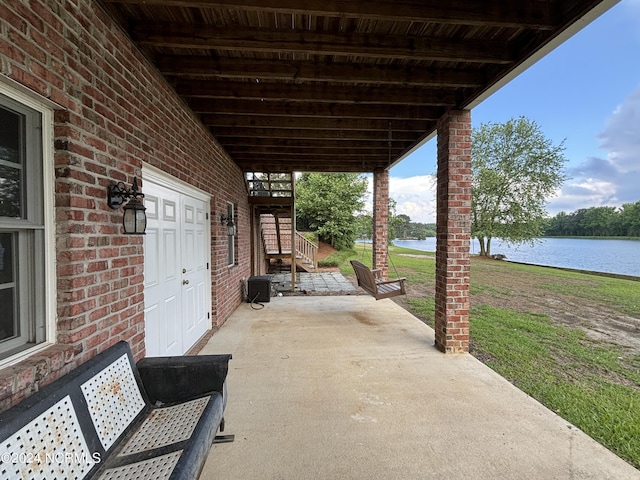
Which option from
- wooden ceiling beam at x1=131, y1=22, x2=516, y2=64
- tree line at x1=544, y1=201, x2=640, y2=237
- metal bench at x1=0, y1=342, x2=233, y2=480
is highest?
wooden ceiling beam at x1=131, y1=22, x2=516, y2=64

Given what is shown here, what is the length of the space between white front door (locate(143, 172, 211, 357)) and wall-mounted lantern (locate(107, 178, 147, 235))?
1.81ft

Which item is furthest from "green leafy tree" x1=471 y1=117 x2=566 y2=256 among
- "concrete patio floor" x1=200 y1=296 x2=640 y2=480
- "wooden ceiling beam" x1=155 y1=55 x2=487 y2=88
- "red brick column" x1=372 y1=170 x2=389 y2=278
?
"concrete patio floor" x1=200 y1=296 x2=640 y2=480

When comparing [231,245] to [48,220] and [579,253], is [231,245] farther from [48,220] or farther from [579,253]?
[579,253]

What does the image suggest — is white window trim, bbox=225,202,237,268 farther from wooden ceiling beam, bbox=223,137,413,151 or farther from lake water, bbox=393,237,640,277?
lake water, bbox=393,237,640,277

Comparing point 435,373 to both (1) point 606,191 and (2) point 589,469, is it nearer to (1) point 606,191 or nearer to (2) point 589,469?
(2) point 589,469

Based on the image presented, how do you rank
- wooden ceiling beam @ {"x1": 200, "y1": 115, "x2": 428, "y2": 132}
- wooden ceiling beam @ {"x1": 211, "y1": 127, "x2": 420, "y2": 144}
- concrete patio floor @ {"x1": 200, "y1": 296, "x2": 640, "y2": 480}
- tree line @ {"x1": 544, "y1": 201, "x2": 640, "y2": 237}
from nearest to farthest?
concrete patio floor @ {"x1": 200, "y1": 296, "x2": 640, "y2": 480} < wooden ceiling beam @ {"x1": 200, "y1": 115, "x2": 428, "y2": 132} < wooden ceiling beam @ {"x1": 211, "y1": 127, "x2": 420, "y2": 144} < tree line @ {"x1": 544, "y1": 201, "x2": 640, "y2": 237}

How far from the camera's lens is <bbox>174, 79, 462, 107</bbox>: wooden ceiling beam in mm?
3107

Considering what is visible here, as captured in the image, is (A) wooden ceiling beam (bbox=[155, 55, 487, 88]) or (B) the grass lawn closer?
(B) the grass lawn

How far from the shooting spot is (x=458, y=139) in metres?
3.39

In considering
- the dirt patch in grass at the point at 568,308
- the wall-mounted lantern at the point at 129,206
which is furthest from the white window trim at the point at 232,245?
the dirt patch in grass at the point at 568,308

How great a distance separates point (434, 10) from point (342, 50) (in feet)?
2.46

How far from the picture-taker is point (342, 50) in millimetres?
2375

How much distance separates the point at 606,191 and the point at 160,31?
18.4m

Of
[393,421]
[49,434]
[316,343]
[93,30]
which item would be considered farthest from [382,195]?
[49,434]
